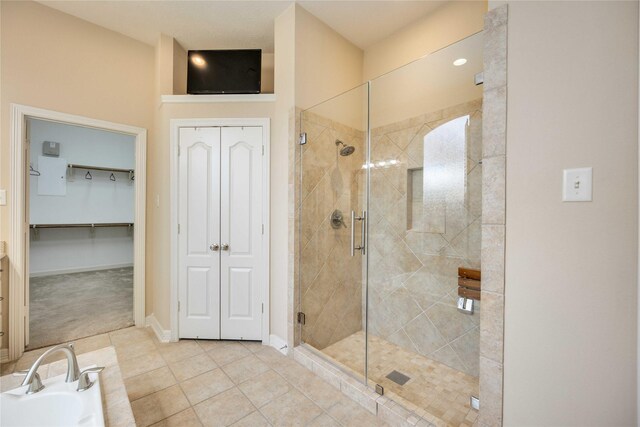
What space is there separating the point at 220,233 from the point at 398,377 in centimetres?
190

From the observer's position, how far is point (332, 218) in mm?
2555

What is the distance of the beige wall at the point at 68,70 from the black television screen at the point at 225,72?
2.04ft

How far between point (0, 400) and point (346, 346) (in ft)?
6.89

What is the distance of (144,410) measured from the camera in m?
1.73

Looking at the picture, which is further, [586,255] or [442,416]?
[442,416]

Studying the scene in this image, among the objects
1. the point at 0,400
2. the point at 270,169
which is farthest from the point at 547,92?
the point at 0,400

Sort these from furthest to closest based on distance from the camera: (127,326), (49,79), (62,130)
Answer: (62,130)
(127,326)
(49,79)

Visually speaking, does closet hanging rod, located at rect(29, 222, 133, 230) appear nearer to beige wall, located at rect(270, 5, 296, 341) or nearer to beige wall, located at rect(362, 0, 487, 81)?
beige wall, located at rect(270, 5, 296, 341)

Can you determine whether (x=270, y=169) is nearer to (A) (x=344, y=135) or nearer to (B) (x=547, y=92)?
(A) (x=344, y=135)

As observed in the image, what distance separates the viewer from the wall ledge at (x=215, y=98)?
2562mm

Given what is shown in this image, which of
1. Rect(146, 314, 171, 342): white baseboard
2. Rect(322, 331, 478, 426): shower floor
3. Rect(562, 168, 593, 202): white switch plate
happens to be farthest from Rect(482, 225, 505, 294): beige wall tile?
Rect(146, 314, 171, 342): white baseboard

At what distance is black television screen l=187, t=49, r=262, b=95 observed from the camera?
8.96 ft

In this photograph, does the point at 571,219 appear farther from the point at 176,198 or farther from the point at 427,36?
the point at 176,198

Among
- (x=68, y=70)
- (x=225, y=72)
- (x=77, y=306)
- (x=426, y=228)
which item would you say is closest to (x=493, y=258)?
(x=426, y=228)
